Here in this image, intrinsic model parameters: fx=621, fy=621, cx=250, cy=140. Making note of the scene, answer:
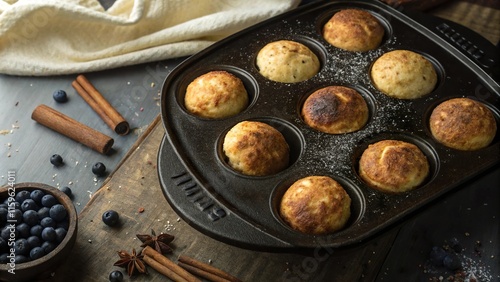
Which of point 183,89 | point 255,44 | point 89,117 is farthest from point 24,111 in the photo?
point 255,44

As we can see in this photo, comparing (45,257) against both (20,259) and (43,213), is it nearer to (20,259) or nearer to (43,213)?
(20,259)

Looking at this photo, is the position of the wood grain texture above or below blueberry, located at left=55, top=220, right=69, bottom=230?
below

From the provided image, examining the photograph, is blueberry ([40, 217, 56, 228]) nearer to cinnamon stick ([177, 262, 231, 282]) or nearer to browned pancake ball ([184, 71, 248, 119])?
cinnamon stick ([177, 262, 231, 282])

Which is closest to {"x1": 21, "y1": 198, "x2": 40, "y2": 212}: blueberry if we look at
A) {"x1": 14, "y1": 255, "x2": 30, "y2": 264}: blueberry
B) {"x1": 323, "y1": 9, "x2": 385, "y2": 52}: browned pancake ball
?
{"x1": 14, "y1": 255, "x2": 30, "y2": 264}: blueberry

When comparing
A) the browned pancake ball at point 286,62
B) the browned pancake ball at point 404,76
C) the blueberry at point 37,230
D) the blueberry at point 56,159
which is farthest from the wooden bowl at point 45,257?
the browned pancake ball at point 404,76

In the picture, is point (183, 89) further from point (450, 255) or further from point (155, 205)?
point (450, 255)
